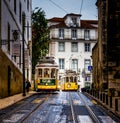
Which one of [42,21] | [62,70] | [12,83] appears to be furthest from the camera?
[62,70]

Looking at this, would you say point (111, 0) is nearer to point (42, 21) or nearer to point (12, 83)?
point (12, 83)

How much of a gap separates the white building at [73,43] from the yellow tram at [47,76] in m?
49.2

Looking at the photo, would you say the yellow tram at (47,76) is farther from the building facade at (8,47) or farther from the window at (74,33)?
the window at (74,33)

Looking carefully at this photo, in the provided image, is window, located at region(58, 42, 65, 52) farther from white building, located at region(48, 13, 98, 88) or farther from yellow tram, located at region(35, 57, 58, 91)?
yellow tram, located at region(35, 57, 58, 91)

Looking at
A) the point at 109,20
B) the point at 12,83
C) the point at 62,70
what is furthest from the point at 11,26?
the point at 62,70

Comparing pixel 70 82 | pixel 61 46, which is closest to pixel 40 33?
pixel 70 82

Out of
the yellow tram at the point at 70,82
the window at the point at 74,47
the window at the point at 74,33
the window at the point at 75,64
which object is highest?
the window at the point at 74,33

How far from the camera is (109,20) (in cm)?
3872

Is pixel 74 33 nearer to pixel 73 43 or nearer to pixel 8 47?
pixel 73 43

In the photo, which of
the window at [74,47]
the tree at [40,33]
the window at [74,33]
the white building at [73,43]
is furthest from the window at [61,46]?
the tree at [40,33]

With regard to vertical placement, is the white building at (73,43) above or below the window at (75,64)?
above

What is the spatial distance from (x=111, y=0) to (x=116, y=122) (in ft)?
70.1

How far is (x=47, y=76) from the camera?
54.2 meters

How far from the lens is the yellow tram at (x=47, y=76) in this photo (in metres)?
53.8
